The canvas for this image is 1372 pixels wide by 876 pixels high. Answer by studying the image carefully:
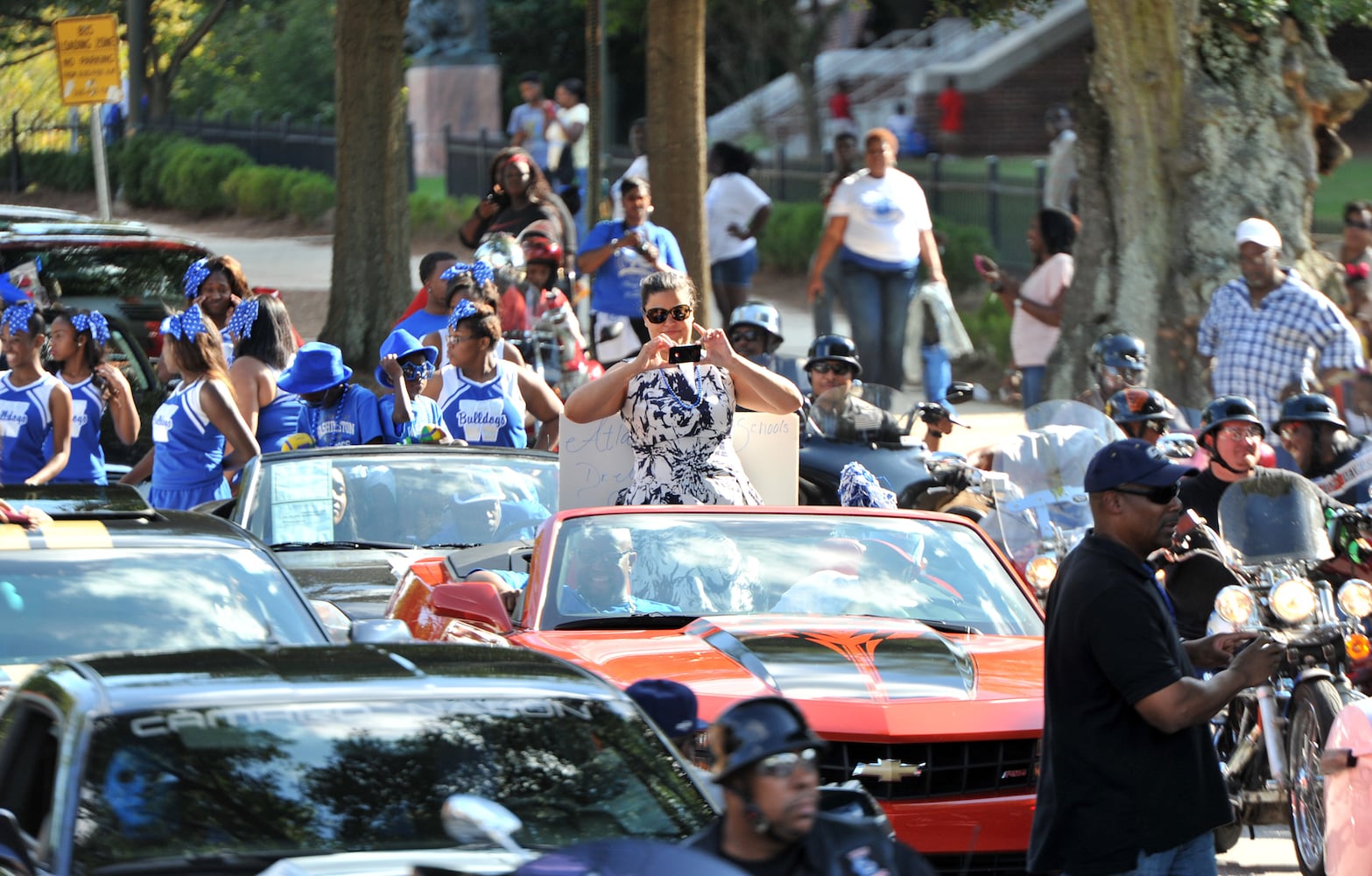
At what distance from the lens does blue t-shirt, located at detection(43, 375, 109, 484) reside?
1109cm

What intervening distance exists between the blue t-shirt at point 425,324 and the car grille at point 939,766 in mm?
6530

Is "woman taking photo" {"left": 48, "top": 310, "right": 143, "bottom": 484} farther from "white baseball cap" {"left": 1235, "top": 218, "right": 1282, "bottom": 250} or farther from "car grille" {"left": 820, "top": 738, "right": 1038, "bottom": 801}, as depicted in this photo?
"white baseball cap" {"left": 1235, "top": 218, "right": 1282, "bottom": 250}

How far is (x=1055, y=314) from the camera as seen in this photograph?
599 inches

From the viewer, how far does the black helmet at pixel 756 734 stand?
373cm

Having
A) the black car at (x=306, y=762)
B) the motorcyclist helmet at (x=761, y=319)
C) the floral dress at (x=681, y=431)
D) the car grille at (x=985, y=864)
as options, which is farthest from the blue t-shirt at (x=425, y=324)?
the black car at (x=306, y=762)

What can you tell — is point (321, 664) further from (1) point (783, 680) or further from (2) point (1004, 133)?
(2) point (1004, 133)

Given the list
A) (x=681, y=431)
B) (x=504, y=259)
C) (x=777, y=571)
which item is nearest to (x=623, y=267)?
(x=504, y=259)

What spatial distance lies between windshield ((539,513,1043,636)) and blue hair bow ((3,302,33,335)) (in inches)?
182

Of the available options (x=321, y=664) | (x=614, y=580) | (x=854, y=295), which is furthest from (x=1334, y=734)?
(x=854, y=295)

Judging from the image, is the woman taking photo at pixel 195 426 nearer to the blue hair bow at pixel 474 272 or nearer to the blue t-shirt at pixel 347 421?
the blue t-shirt at pixel 347 421

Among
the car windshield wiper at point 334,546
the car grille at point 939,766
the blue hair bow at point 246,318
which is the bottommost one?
the car grille at point 939,766

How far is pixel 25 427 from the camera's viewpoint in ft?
36.0

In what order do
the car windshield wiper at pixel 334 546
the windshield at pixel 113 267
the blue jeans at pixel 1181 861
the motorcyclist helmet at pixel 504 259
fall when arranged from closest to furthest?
the blue jeans at pixel 1181 861 < the car windshield wiper at pixel 334 546 < the motorcyclist helmet at pixel 504 259 < the windshield at pixel 113 267

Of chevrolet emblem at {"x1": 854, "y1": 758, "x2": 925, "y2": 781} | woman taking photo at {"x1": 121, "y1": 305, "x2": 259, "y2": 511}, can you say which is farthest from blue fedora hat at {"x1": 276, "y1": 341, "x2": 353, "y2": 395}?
chevrolet emblem at {"x1": 854, "y1": 758, "x2": 925, "y2": 781}
